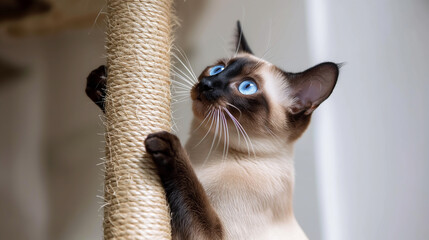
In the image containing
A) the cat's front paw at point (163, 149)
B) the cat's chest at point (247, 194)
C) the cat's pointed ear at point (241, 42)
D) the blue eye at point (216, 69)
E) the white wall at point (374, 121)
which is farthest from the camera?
the white wall at point (374, 121)

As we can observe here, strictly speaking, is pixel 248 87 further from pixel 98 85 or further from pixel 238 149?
pixel 98 85

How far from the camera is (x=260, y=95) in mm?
1261

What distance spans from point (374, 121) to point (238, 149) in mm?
850

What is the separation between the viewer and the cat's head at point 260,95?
119 cm

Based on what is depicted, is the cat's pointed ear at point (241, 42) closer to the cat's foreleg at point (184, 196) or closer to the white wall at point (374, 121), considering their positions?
the white wall at point (374, 121)

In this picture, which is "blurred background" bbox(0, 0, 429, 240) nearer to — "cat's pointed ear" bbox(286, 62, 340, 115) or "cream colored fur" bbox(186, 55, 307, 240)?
"cat's pointed ear" bbox(286, 62, 340, 115)

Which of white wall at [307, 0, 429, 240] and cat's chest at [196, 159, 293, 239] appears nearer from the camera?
cat's chest at [196, 159, 293, 239]

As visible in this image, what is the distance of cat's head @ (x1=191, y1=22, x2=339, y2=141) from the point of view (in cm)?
119

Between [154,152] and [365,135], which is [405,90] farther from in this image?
[154,152]

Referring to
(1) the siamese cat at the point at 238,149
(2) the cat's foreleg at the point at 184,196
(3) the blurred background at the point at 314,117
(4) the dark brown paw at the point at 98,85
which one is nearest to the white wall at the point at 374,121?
(3) the blurred background at the point at 314,117

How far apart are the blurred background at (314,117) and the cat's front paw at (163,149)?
71 cm

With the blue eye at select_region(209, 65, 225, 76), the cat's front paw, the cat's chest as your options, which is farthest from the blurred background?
the cat's front paw

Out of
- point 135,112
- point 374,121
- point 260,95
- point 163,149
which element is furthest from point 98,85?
point 374,121

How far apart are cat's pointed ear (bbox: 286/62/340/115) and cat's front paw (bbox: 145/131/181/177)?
465 millimetres
